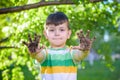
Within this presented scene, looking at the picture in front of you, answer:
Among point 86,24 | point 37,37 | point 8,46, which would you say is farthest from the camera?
point 8,46

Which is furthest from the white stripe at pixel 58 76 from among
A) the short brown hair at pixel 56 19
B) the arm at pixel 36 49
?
the short brown hair at pixel 56 19

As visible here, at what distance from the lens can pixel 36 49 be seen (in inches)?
176

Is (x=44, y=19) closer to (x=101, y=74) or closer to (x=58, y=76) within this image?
(x=58, y=76)

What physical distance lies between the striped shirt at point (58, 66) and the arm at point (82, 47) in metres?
0.05

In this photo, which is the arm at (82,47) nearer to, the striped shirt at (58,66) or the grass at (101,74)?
the striped shirt at (58,66)

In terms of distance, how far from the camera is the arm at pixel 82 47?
178 inches

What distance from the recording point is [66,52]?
4.66 m

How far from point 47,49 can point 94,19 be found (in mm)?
3490

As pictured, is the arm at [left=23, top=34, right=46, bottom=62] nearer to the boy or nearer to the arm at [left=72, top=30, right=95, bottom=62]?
the boy

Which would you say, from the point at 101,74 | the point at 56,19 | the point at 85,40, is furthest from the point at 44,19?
the point at 101,74

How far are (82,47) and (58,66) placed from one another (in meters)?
0.29

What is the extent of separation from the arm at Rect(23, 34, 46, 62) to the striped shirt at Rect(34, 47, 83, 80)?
0.10 feet

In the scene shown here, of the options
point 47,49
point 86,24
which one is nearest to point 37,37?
point 47,49

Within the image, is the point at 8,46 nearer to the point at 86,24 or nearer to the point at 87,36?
the point at 86,24
